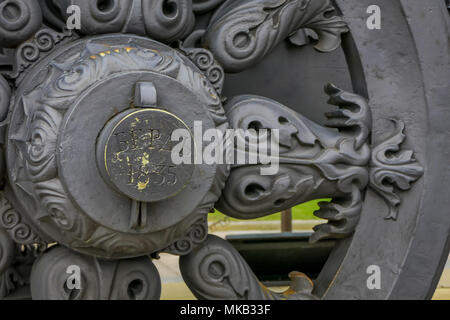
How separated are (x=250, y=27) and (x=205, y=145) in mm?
300

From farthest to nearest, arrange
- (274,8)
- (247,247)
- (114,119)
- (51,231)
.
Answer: (247,247) < (274,8) < (51,231) < (114,119)

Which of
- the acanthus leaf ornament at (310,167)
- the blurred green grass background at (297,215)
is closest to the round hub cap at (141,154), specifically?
the acanthus leaf ornament at (310,167)

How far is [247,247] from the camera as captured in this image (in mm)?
2230

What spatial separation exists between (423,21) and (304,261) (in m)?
1.07

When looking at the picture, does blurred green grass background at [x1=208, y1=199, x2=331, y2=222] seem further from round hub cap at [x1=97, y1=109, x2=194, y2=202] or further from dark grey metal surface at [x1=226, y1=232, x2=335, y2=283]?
round hub cap at [x1=97, y1=109, x2=194, y2=202]

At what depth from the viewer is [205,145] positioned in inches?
50.1

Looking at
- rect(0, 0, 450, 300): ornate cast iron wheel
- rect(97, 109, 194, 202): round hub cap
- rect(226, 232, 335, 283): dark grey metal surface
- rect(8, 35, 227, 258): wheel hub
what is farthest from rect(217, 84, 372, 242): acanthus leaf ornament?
rect(226, 232, 335, 283): dark grey metal surface

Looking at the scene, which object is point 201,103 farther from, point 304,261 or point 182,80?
point 304,261

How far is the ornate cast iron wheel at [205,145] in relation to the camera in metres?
1.20

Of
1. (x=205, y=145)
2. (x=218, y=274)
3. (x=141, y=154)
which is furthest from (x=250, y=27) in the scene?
(x=218, y=274)

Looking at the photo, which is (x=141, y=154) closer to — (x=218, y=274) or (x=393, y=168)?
(x=218, y=274)

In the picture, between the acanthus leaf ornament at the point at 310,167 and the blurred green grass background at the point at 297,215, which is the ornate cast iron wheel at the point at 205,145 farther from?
the blurred green grass background at the point at 297,215

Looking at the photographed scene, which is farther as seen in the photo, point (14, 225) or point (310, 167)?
point (310, 167)

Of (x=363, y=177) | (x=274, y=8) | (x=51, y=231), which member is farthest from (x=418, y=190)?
(x=51, y=231)
